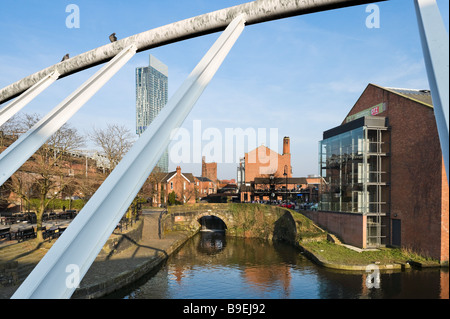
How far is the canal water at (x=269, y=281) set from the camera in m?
13.8

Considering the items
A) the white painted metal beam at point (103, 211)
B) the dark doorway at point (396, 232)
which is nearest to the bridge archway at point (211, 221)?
the dark doorway at point (396, 232)

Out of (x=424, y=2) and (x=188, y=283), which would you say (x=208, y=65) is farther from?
(x=188, y=283)

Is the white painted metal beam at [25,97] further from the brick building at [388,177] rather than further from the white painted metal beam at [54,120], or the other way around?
the brick building at [388,177]

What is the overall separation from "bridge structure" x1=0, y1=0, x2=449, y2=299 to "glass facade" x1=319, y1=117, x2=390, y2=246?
20056 millimetres

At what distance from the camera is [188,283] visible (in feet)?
53.3

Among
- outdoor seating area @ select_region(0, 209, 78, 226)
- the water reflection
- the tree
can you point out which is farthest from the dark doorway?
outdoor seating area @ select_region(0, 209, 78, 226)

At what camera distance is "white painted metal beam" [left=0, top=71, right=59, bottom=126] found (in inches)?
122

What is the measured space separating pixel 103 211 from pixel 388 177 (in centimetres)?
2235

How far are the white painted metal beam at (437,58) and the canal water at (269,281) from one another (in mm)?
13646

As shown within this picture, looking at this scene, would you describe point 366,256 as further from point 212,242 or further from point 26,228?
point 26,228

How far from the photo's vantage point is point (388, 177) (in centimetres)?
2058

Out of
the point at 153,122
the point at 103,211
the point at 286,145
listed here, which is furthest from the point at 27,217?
the point at 286,145

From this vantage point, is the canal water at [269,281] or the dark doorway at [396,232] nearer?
the canal water at [269,281]

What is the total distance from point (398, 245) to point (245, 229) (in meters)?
16.4
